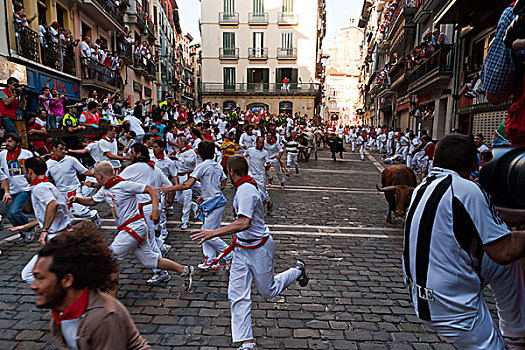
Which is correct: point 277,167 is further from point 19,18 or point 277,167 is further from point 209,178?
point 19,18

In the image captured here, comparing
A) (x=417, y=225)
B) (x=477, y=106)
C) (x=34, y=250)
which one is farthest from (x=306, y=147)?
(x=417, y=225)

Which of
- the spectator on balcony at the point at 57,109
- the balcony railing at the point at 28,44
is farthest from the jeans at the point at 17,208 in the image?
the balcony railing at the point at 28,44

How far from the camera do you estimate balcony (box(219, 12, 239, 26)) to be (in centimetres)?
4788

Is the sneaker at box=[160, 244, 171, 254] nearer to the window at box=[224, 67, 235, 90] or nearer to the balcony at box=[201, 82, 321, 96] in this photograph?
the balcony at box=[201, 82, 321, 96]

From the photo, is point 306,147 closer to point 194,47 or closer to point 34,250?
point 34,250

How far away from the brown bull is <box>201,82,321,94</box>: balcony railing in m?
39.6

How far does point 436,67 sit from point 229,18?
3495 cm

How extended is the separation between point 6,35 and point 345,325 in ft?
48.9

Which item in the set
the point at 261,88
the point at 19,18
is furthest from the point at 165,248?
the point at 261,88

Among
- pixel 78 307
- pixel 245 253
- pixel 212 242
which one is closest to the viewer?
pixel 78 307

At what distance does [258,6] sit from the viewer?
47.9 m

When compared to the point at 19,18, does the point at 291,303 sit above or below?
below

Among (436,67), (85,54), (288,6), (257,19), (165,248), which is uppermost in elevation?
(288,6)

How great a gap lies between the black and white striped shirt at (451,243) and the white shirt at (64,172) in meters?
6.24
